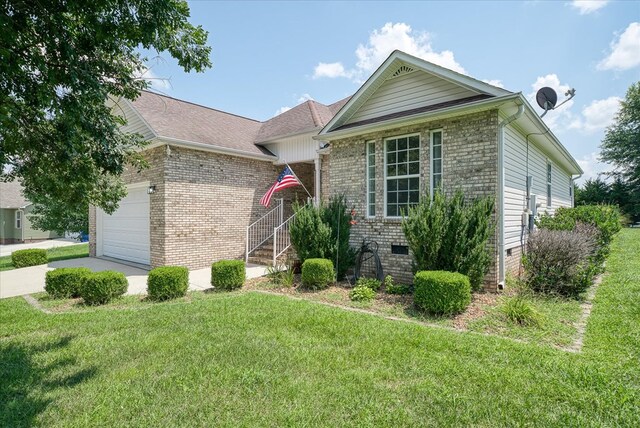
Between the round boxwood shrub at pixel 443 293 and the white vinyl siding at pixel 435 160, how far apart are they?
8.75 feet

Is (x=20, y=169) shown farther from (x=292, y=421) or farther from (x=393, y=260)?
(x=393, y=260)

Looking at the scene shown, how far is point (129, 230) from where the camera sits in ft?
40.8

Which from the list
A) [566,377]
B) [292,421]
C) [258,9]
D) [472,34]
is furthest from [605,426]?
[258,9]

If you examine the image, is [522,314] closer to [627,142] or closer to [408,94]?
[408,94]

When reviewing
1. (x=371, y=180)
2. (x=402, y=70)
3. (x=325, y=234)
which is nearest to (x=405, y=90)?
(x=402, y=70)

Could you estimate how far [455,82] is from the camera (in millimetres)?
7305

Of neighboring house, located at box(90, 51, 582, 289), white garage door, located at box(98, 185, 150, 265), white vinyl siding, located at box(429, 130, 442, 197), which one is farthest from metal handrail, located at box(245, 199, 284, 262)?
white vinyl siding, located at box(429, 130, 442, 197)

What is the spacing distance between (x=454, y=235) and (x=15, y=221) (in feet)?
125

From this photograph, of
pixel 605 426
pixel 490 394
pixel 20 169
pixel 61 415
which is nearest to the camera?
A: pixel 605 426

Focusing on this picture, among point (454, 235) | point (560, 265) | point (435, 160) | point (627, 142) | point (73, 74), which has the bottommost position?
point (560, 265)

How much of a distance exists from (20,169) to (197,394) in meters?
3.98

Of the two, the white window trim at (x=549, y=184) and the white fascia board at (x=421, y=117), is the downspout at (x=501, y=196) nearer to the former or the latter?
the white fascia board at (x=421, y=117)

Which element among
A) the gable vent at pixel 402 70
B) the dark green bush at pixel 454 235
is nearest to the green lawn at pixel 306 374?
the dark green bush at pixel 454 235

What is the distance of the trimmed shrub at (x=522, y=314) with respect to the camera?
4871mm
